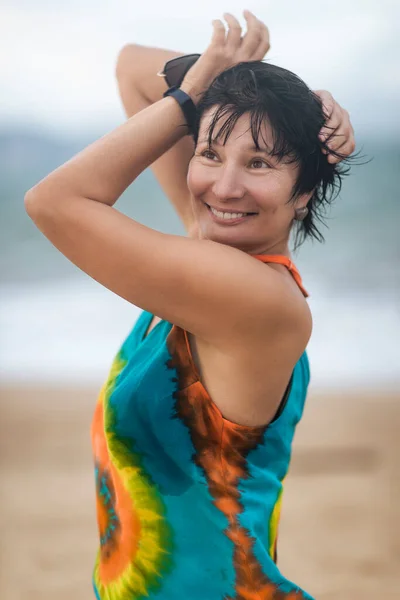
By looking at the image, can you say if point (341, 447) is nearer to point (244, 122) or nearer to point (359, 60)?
point (244, 122)

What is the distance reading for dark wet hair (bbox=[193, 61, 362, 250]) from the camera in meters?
1.46

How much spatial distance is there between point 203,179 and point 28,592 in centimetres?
260

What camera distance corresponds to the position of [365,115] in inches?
638

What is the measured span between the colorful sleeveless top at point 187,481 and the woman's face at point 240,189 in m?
0.07

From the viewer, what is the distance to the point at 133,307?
895 centimetres

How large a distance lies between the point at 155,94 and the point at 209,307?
86 cm

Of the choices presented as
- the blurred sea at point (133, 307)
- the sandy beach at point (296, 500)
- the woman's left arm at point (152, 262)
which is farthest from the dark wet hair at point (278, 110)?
the sandy beach at point (296, 500)

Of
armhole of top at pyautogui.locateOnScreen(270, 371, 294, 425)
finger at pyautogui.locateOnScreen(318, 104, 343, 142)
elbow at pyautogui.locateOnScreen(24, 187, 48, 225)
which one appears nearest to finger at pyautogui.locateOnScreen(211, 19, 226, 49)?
finger at pyautogui.locateOnScreen(318, 104, 343, 142)

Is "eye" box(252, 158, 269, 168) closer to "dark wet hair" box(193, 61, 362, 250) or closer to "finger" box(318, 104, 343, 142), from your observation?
"dark wet hair" box(193, 61, 362, 250)

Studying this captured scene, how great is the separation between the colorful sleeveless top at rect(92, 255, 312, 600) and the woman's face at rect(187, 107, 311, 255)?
0.07 m

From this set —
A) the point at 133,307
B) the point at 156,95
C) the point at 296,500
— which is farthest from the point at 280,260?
the point at 133,307

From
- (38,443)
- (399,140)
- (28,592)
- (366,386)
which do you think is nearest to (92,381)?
(38,443)

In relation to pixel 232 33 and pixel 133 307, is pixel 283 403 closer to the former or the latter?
pixel 232 33

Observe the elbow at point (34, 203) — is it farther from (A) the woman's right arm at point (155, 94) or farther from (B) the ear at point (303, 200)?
(A) the woman's right arm at point (155, 94)
